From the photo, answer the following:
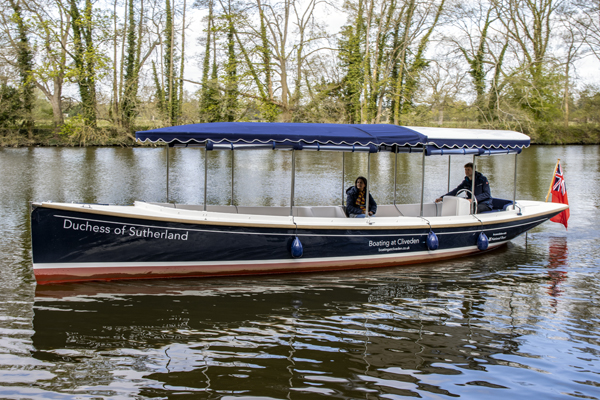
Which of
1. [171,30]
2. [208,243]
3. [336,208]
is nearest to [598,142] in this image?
[171,30]

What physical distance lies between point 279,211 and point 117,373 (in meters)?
4.92

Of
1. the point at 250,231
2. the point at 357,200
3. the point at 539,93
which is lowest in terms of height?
the point at 250,231

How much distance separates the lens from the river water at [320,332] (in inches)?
187

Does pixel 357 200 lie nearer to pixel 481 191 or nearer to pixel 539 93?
pixel 481 191

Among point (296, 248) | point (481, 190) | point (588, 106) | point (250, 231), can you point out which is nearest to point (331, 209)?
point (296, 248)

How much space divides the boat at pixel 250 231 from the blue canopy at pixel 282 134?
2 centimetres

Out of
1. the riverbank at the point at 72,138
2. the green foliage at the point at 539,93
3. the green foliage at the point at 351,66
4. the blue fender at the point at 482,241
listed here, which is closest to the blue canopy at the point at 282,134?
the blue fender at the point at 482,241

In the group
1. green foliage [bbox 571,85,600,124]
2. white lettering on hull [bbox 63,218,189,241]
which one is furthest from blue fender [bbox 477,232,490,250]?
green foliage [bbox 571,85,600,124]

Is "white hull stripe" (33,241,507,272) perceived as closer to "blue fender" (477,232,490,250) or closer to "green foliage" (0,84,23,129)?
"blue fender" (477,232,490,250)

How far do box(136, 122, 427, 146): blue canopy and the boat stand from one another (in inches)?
0.6

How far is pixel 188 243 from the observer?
7.61 metres

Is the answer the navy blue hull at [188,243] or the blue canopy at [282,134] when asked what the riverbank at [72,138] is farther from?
the navy blue hull at [188,243]

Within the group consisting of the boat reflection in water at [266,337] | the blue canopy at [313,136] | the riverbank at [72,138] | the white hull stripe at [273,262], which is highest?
the riverbank at [72,138]

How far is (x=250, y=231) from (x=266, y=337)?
228cm
